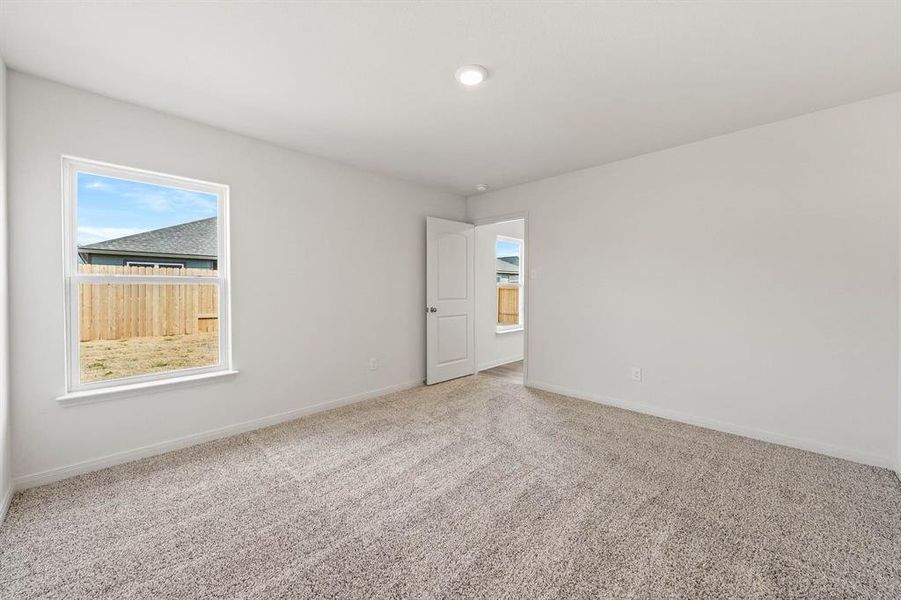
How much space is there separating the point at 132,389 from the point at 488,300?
4112mm

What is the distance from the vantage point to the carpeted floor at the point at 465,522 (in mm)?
1515

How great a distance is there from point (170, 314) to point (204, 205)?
871 millimetres

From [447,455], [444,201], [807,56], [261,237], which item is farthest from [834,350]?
[261,237]

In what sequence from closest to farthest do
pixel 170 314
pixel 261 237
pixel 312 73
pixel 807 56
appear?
pixel 807 56
pixel 312 73
pixel 170 314
pixel 261 237

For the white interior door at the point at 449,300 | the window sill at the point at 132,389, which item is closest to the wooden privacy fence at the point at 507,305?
the white interior door at the point at 449,300

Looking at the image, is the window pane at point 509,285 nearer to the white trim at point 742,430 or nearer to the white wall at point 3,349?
the white trim at point 742,430

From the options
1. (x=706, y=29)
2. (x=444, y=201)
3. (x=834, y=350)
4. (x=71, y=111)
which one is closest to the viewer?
(x=706, y=29)

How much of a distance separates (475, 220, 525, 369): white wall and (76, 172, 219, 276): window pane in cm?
329

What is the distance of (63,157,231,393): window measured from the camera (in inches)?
96.4

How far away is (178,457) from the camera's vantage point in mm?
2625

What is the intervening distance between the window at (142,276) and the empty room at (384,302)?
0.8 inches

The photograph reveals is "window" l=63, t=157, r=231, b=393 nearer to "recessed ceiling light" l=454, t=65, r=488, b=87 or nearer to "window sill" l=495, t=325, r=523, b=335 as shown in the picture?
"recessed ceiling light" l=454, t=65, r=488, b=87

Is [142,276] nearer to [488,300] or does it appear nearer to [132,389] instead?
[132,389]

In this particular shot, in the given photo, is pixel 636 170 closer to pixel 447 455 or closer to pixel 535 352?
pixel 535 352
